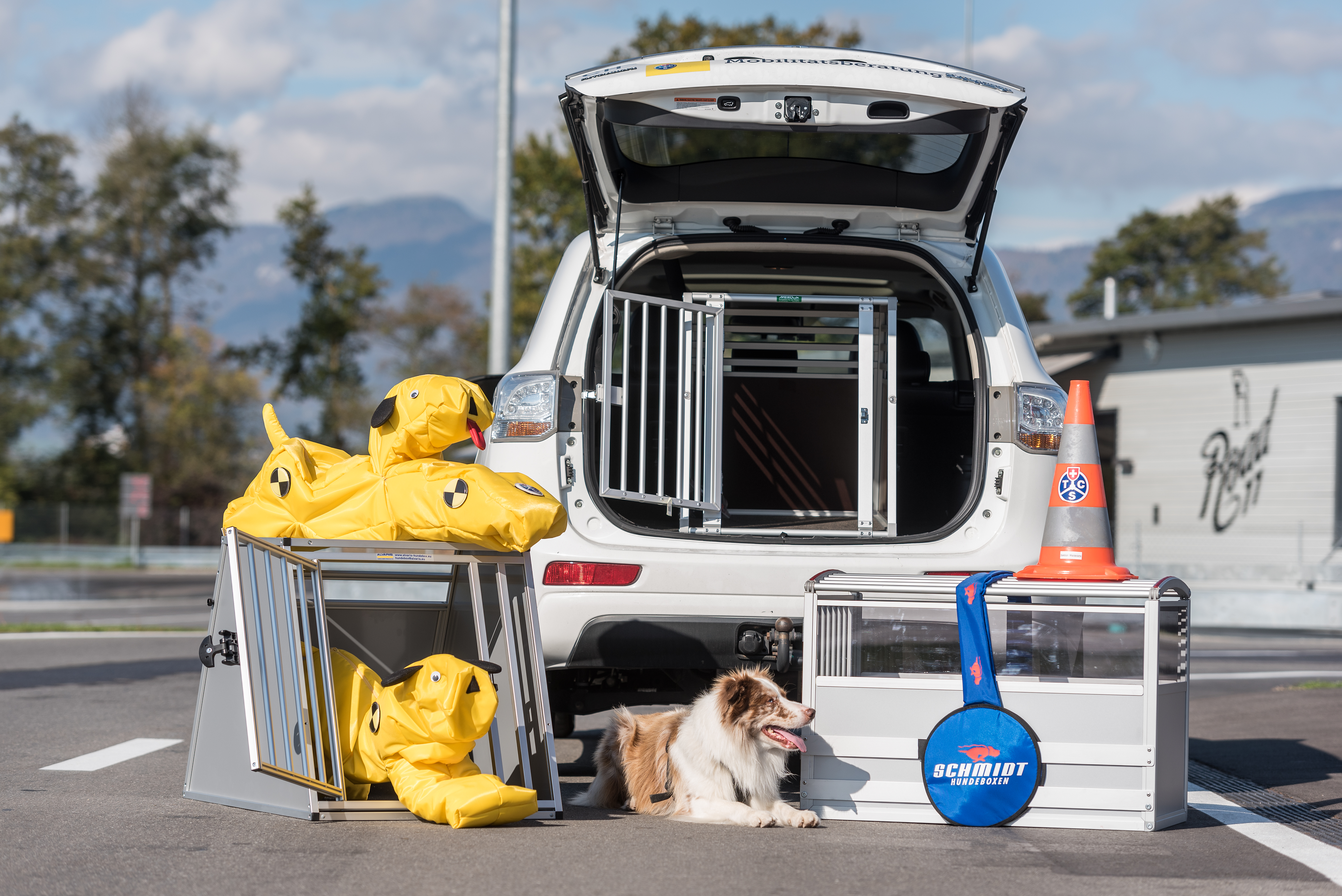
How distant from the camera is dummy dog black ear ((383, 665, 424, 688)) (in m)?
4.51

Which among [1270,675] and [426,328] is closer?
[1270,675]

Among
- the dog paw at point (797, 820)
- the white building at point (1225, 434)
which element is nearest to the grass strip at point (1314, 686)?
the dog paw at point (797, 820)

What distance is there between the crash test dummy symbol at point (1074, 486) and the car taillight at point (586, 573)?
1.63 m

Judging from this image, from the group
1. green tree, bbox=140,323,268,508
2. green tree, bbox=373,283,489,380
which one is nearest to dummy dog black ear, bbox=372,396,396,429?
green tree, bbox=140,323,268,508

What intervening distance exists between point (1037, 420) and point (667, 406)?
1.59 metres

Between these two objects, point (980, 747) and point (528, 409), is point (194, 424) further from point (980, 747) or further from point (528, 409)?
point (980, 747)

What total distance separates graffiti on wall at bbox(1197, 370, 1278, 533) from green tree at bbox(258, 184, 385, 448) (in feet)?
102

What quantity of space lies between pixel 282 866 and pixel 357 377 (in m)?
45.3

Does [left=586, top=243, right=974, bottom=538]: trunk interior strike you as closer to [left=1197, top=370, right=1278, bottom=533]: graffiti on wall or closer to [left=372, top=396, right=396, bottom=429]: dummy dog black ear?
[left=372, top=396, right=396, bottom=429]: dummy dog black ear

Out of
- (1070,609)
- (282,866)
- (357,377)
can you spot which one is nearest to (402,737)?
(282,866)

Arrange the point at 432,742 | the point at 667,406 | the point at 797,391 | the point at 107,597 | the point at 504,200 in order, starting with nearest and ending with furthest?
the point at 432,742
the point at 667,406
the point at 797,391
the point at 504,200
the point at 107,597

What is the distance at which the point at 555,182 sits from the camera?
125 ft

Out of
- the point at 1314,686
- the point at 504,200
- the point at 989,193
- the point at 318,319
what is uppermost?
the point at 318,319

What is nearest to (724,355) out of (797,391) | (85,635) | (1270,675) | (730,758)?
(797,391)
